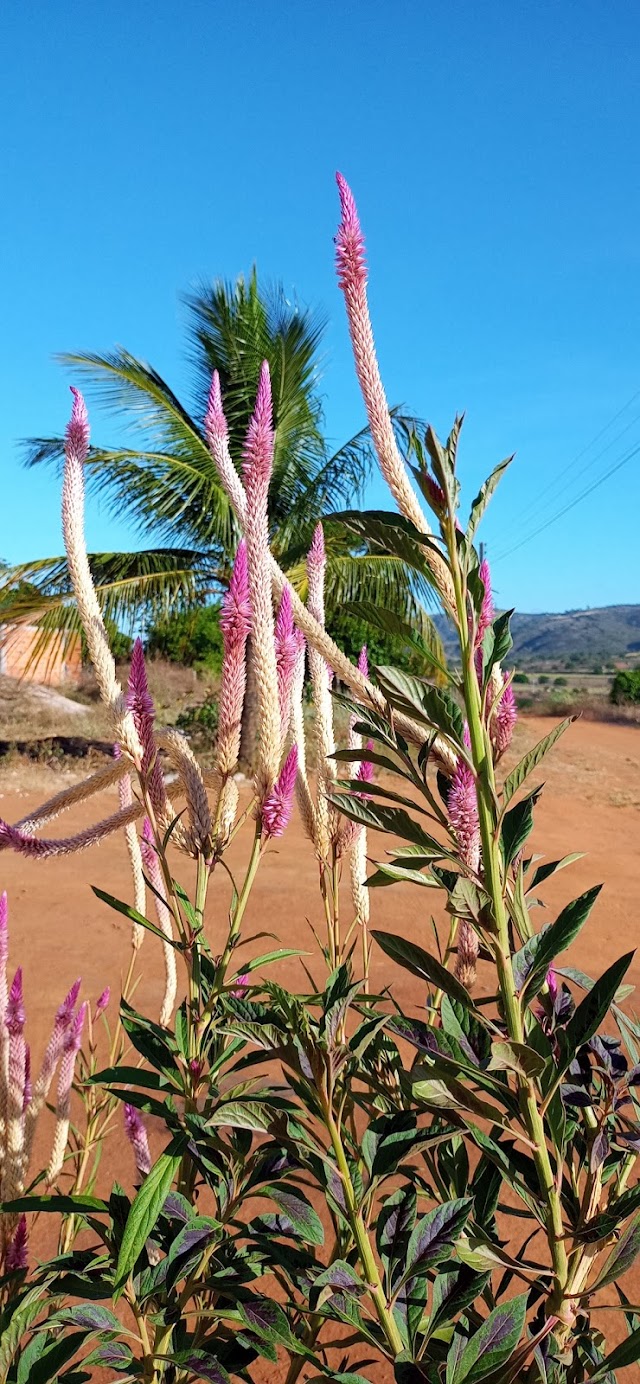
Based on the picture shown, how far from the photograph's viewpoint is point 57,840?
Answer: 77 centimetres

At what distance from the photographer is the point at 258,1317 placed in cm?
67

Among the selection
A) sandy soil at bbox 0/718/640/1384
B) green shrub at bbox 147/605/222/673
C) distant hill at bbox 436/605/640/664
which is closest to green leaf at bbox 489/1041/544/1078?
sandy soil at bbox 0/718/640/1384

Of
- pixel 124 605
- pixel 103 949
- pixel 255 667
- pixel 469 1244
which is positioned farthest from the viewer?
pixel 124 605

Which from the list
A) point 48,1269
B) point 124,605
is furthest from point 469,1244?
point 124,605

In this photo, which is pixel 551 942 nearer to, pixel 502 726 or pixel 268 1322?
pixel 502 726

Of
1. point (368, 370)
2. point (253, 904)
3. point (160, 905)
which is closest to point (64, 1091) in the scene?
point (160, 905)

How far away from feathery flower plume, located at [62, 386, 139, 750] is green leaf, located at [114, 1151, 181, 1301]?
33 cm

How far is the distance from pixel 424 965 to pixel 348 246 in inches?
21.5

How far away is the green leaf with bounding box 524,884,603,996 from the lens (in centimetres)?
57

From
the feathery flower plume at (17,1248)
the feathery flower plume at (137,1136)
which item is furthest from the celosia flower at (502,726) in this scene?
the feathery flower plume at (17,1248)

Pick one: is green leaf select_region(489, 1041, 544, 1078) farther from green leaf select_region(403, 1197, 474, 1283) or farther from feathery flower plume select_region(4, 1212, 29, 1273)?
feathery flower plume select_region(4, 1212, 29, 1273)

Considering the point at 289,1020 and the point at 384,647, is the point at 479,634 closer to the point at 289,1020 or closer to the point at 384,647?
the point at 289,1020

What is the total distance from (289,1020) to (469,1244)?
200 millimetres

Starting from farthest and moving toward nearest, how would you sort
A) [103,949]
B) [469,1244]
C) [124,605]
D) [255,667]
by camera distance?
[124,605] < [103,949] < [255,667] < [469,1244]
